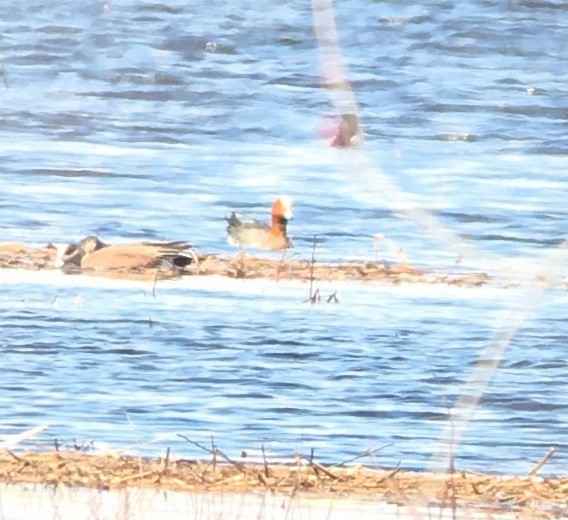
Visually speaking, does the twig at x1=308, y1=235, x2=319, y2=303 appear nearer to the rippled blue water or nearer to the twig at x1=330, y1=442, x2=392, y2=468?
the rippled blue water

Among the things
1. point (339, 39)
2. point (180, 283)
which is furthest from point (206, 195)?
point (339, 39)

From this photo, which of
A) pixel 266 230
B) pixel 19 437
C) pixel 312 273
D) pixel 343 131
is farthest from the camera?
pixel 312 273

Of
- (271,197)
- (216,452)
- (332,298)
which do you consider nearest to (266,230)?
(271,197)

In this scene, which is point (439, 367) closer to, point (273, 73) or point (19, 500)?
point (273, 73)

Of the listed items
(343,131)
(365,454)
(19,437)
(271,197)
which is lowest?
(365,454)

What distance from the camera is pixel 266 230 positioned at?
3.38 metres

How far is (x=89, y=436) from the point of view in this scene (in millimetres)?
3523

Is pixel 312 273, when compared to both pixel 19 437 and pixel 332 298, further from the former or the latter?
pixel 19 437

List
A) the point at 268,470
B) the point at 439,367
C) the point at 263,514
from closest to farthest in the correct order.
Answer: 1. the point at 263,514
2. the point at 268,470
3. the point at 439,367

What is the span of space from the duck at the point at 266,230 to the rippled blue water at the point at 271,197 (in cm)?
4

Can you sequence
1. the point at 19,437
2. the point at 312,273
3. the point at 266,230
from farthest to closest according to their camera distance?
the point at 312,273, the point at 266,230, the point at 19,437

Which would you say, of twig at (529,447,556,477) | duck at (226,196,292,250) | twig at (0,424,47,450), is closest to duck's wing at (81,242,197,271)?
duck at (226,196,292,250)

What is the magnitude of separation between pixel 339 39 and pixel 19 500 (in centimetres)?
141

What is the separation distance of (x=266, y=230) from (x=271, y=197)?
0.27 m
